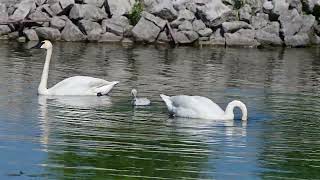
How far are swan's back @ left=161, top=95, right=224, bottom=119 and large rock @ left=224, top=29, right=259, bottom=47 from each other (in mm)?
19844

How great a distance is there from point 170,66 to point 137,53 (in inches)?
183

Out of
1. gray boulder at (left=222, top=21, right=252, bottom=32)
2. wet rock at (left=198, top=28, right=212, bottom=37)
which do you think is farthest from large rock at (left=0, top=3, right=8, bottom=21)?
gray boulder at (left=222, top=21, right=252, bottom=32)

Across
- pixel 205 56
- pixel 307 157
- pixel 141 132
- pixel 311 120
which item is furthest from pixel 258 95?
pixel 205 56

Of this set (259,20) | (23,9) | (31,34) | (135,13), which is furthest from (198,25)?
(23,9)

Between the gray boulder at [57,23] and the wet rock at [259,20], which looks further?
the wet rock at [259,20]

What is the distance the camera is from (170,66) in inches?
1009

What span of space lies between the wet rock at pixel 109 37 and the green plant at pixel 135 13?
1.39m

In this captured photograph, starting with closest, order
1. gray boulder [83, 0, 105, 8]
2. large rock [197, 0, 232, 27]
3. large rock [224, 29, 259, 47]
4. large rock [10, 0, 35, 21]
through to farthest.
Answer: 1. large rock [10, 0, 35, 21]
2. large rock [224, 29, 259, 47]
3. large rock [197, 0, 232, 27]
4. gray boulder [83, 0, 105, 8]

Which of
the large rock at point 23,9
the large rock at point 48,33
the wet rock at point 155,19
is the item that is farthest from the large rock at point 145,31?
the large rock at point 23,9

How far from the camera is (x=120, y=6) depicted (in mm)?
36250

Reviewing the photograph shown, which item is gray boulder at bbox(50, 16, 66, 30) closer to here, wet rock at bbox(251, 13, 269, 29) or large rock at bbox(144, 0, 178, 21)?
large rock at bbox(144, 0, 178, 21)

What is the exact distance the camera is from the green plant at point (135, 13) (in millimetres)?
35844

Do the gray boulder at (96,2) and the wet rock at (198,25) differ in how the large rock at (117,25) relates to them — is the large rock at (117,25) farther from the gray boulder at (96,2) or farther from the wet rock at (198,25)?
the wet rock at (198,25)

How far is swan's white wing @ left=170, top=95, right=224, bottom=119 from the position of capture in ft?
48.9
